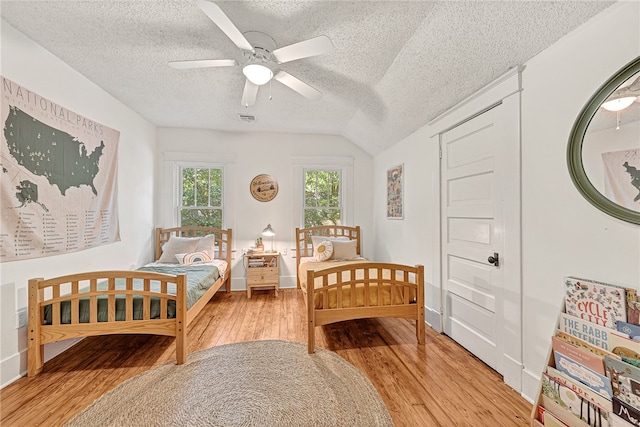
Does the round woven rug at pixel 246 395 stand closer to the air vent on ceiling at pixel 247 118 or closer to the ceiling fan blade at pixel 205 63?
the ceiling fan blade at pixel 205 63

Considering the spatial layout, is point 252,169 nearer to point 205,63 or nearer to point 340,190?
point 340,190

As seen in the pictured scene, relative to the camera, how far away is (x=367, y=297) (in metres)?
2.36

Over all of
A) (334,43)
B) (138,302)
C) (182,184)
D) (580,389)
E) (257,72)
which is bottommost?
(580,389)

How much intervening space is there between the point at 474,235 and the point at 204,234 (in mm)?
3826

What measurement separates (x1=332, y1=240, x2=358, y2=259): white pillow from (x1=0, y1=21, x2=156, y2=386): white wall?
9.08 feet

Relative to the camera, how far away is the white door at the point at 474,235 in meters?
1.99

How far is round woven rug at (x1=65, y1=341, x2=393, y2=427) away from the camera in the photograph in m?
1.51

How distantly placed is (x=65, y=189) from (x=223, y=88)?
5.86 feet

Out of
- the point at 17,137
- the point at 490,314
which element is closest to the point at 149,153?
the point at 17,137

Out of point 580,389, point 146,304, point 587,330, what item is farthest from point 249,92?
point 580,389

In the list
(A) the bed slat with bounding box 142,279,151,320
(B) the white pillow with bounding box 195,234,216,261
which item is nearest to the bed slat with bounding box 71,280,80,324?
(A) the bed slat with bounding box 142,279,151,320

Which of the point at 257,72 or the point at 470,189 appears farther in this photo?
the point at 470,189

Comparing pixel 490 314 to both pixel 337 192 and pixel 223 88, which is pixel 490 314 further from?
pixel 223 88

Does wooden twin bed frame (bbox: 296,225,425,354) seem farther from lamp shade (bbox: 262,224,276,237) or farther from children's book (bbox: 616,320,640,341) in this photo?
lamp shade (bbox: 262,224,276,237)
